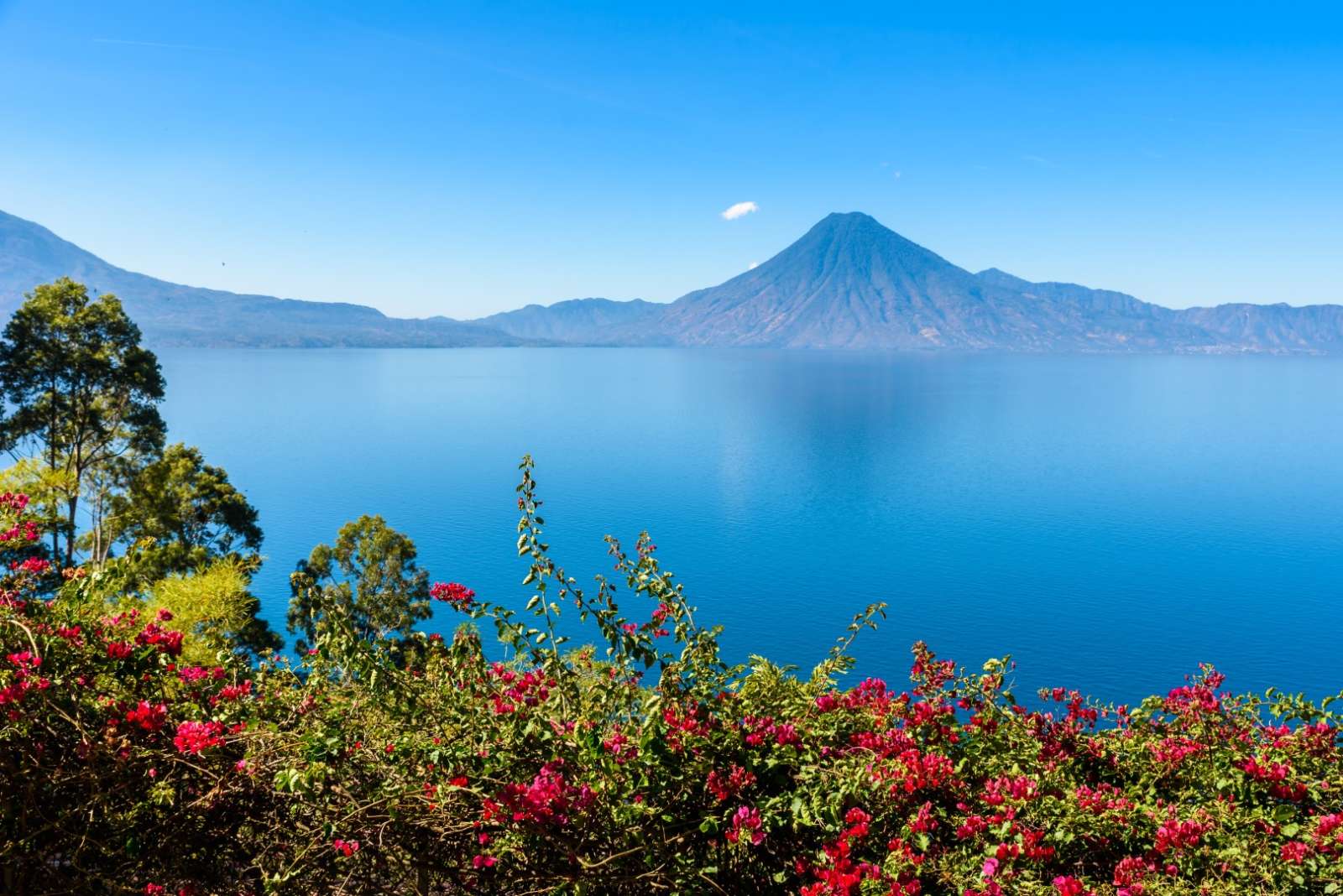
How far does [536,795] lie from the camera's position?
252cm

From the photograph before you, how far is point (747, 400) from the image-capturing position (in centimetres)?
12000

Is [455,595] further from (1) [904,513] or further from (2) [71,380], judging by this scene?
(1) [904,513]

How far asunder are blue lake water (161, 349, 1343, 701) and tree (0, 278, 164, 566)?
11526 mm

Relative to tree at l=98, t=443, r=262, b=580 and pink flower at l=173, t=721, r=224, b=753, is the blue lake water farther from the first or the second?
pink flower at l=173, t=721, r=224, b=753

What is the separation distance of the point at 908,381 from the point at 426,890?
160 meters

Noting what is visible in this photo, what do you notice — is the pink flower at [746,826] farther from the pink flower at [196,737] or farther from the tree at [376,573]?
the tree at [376,573]

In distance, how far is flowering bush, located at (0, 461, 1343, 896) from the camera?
2.61 m

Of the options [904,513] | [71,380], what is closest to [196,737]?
[71,380]

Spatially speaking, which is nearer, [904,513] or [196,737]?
[196,737]

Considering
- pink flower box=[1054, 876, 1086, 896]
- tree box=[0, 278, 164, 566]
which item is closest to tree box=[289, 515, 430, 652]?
tree box=[0, 278, 164, 566]

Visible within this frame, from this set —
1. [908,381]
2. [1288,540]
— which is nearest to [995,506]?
[1288,540]

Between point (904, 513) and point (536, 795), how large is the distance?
48809 mm

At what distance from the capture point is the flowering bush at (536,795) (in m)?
2.61

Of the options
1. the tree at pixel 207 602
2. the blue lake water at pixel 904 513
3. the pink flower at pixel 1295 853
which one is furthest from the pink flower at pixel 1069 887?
the blue lake water at pixel 904 513
